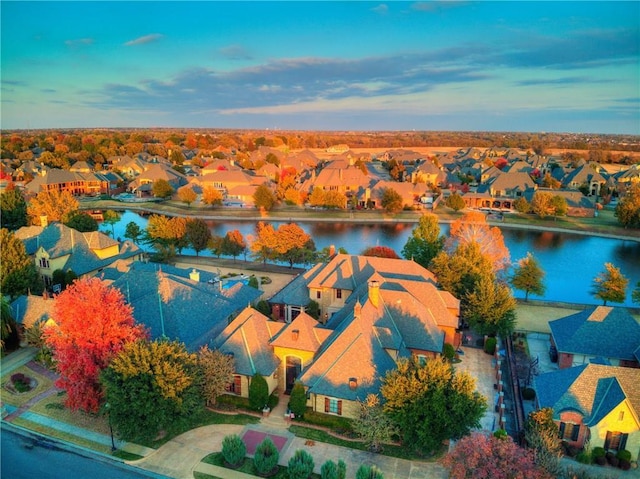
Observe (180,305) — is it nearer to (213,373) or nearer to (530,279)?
(213,373)

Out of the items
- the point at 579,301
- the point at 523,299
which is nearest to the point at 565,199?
the point at 579,301

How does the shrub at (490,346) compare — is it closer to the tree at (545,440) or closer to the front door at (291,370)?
the tree at (545,440)

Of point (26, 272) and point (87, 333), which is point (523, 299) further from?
point (26, 272)

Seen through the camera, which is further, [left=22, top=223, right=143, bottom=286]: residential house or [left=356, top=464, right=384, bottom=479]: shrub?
[left=22, top=223, right=143, bottom=286]: residential house

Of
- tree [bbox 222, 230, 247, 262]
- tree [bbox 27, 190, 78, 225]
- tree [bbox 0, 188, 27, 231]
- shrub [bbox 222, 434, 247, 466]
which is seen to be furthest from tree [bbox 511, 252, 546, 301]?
tree [bbox 0, 188, 27, 231]

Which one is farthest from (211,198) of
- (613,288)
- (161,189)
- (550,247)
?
(613,288)

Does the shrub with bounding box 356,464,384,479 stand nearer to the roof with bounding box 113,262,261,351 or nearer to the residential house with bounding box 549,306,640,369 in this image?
the roof with bounding box 113,262,261,351
